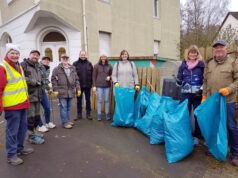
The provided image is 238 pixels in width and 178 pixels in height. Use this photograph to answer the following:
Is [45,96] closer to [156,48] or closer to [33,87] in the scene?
[33,87]

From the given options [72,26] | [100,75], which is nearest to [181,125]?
[100,75]

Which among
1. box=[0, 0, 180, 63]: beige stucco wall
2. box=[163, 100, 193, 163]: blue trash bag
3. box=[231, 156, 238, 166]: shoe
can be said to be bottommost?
box=[231, 156, 238, 166]: shoe

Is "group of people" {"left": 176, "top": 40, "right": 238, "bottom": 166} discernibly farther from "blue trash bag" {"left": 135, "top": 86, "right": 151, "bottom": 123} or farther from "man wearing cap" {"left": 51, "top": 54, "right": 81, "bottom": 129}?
"man wearing cap" {"left": 51, "top": 54, "right": 81, "bottom": 129}

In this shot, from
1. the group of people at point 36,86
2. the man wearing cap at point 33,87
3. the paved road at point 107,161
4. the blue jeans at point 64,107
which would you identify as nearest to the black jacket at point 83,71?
the group of people at point 36,86

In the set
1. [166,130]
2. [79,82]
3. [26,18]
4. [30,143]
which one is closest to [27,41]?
[26,18]

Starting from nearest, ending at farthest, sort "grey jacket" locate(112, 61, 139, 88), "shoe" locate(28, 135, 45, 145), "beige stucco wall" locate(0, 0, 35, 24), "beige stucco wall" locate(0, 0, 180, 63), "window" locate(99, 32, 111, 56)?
"shoe" locate(28, 135, 45, 145)
"grey jacket" locate(112, 61, 139, 88)
"beige stucco wall" locate(0, 0, 35, 24)
"beige stucco wall" locate(0, 0, 180, 63)
"window" locate(99, 32, 111, 56)

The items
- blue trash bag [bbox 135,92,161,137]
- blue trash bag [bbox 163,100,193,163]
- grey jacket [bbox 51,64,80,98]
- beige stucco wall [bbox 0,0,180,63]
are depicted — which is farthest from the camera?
beige stucco wall [bbox 0,0,180,63]

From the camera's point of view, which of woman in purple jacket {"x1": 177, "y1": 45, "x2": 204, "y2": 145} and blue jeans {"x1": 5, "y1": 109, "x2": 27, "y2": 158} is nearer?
blue jeans {"x1": 5, "y1": 109, "x2": 27, "y2": 158}

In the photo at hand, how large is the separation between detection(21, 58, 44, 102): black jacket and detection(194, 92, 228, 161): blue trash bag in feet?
9.23

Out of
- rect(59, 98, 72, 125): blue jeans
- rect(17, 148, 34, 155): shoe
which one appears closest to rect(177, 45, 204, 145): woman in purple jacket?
rect(59, 98, 72, 125): blue jeans

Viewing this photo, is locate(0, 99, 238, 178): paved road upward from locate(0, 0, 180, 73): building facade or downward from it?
downward

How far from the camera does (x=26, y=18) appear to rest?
740 centimetres

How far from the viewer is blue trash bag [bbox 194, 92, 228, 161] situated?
2.56 m

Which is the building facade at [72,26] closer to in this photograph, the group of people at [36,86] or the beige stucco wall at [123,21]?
the beige stucco wall at [123,21]
